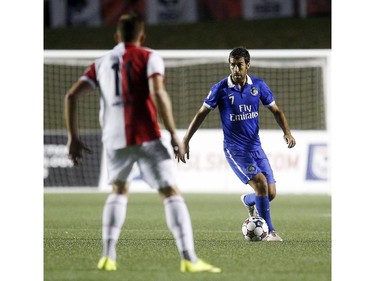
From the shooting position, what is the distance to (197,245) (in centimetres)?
702

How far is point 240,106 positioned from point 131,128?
2.11m

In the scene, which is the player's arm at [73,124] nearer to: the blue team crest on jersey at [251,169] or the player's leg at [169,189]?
the player's leg at [169,189]

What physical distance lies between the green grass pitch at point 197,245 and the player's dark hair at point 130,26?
1.33 meters

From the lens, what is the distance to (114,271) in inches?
214

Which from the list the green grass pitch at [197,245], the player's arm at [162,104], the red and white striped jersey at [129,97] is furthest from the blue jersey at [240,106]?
the player's arm at [162,104]

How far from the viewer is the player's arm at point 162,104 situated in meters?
5.14

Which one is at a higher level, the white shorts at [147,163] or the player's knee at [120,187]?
the white shorts at [147,163]

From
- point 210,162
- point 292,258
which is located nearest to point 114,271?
point 292,258

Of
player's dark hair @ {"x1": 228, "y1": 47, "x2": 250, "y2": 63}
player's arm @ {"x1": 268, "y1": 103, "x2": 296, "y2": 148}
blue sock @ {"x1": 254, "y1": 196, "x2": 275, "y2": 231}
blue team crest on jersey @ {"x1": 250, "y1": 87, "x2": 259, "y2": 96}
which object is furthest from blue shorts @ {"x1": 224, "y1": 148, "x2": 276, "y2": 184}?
player's dark hair @ {"x1": 228, "y1": 47, "x2": 250, "y2": 63}

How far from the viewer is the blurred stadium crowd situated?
2172 cm

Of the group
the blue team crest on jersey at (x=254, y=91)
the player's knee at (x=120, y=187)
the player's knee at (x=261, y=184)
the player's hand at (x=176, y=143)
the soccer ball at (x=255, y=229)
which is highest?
the blue team crest on jersey at (x=254, y=91)

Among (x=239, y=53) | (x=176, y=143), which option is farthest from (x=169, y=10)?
(x=176, y=143)
